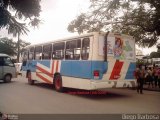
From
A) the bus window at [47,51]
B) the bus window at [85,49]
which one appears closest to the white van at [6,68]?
the bus window at [47,51]

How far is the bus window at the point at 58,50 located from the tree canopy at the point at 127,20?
24.4ft

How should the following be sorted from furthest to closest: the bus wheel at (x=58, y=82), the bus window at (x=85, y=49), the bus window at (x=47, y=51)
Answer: the bus window at (x=47, y=51), the bus wheel at (x=58, y=82), the bus window at (x=85, y=49)

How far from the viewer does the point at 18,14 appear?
6539mm

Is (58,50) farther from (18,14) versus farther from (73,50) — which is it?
(18,14)

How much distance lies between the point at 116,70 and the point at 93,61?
1.42m

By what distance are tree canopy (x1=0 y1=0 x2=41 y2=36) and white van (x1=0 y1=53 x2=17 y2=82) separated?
52.8 ft

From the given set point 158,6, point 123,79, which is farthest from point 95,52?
point 158,6

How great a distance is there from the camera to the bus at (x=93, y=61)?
39.2ft

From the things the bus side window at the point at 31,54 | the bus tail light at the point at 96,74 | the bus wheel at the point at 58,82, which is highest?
the bus side window at the point at 31,54

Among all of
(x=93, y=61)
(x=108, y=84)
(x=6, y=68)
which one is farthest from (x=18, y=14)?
(x=6, y=68)

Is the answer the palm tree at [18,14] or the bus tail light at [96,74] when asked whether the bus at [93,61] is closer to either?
the bus tail light at [96,74]

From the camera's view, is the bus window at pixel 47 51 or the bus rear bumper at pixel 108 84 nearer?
the bus rear bumper at pixel 108 84

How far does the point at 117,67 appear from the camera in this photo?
12664 mm

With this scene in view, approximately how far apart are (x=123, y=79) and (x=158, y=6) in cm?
845
